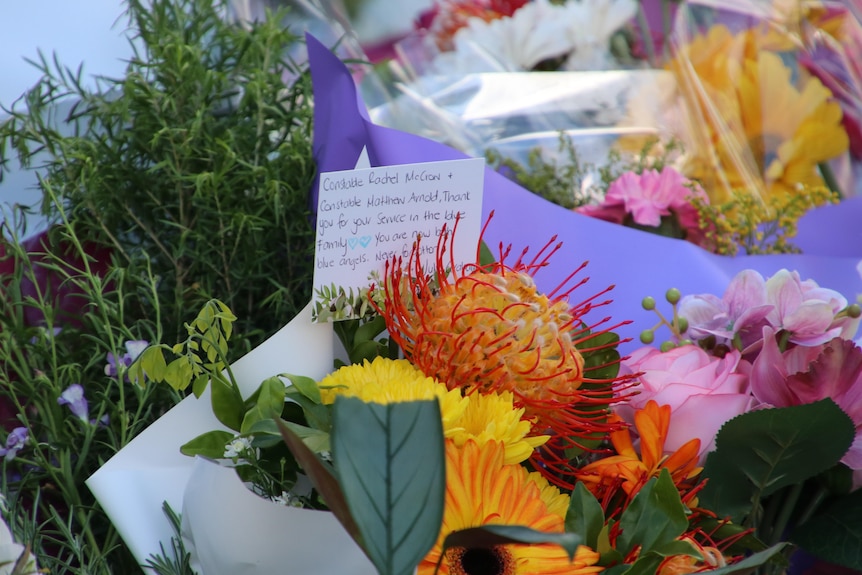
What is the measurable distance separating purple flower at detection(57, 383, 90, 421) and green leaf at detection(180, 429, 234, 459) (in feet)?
0.38

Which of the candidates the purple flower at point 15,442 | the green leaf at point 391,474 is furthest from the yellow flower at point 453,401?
the purple flower at point 15,442

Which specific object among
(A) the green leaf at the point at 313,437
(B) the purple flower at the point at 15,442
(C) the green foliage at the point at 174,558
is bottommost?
(C) the green foliage at the point at 174,558

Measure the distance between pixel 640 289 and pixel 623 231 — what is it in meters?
0.05

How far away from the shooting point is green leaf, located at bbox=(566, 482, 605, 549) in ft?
1.45

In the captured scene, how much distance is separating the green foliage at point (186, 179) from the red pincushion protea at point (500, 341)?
0.51 ft

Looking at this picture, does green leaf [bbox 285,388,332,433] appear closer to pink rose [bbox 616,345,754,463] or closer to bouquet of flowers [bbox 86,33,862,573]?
bouquet of flowers [bbox 86,33,862,573]

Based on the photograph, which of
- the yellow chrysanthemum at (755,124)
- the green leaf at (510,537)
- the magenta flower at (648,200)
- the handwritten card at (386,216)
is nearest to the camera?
the green leaf at (510,537)

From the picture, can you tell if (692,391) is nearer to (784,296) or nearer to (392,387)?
(784,296)

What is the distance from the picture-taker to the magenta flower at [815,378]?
53 centimetres

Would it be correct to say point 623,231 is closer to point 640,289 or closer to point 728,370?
point 640,289

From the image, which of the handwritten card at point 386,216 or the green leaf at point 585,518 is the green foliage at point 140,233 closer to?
the handwritten card at point 386,216

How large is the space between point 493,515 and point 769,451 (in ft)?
0.66

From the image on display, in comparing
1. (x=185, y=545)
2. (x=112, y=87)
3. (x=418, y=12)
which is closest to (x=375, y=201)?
(x=185, y=545)

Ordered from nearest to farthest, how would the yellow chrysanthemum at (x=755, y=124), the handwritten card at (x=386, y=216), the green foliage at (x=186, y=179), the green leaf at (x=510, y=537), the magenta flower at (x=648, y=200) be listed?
the green leaf at (x=510, y=537)
the handwritten card at (x=386, y=216)
the green foliage at (x=186, y=179)
the magenta flower at (x=648, y=200)
the yellow chrysanthemum at (x=755, y=124)
